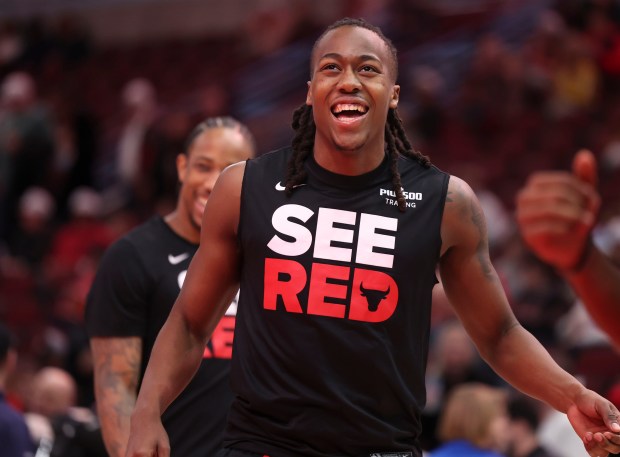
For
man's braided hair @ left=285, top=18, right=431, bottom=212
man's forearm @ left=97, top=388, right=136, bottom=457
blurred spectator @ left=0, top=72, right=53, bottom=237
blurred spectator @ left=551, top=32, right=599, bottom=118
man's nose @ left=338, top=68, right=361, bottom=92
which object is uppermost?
blurred spectator @ left=551, top=32, right=599, bottom=118

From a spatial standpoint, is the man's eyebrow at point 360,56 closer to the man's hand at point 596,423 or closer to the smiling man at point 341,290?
the smiling man at point 341,290

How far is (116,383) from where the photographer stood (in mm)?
4766

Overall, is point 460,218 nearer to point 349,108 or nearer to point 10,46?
point 349,108

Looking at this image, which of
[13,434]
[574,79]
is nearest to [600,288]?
[13,434]

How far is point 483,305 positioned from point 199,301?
2.89 feet

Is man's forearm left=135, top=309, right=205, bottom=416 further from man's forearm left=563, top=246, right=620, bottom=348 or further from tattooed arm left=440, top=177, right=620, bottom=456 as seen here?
man's forearm left=563, top=246, right=620, bottom=348

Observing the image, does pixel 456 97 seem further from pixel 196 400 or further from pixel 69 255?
pixel 196 400

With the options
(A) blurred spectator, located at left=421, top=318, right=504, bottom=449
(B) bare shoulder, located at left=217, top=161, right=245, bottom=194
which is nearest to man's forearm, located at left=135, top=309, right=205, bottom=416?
(B) bare shoulder, located at left=217, top=161, right=245, bottom=194

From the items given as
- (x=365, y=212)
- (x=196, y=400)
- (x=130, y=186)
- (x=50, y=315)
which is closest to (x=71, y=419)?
(x=196, y=400)

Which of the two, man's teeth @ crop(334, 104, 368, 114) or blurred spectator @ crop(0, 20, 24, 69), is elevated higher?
blurred spectator @ crop(0, 20, 24, 69)

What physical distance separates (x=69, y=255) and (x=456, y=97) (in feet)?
16.2

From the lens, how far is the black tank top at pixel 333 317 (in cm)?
347

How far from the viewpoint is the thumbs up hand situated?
3867 millimetres

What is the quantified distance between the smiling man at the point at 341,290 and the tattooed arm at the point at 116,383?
103cm
